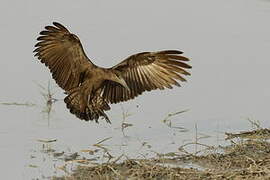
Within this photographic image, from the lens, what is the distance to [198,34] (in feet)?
43.4

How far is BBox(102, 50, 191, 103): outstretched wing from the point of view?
7672mm

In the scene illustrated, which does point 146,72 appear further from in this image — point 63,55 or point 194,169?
point 194,169

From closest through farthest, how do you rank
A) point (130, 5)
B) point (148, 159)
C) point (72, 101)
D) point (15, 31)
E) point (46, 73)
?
point (148, 159), point (72, 101), point (46, 73), point (15, 31), point (130, 5)

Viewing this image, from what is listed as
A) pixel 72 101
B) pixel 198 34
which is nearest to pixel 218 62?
pixel 198 34

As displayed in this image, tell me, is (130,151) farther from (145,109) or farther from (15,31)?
(15,31)

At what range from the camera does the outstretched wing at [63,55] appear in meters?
7.95

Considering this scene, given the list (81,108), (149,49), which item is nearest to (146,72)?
(81,108)

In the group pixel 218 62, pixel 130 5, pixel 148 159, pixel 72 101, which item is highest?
pixel 130 5

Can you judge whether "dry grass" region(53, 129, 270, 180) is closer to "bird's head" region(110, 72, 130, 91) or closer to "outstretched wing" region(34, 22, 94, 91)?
"bird's head" region(110, 72, 130, 91)

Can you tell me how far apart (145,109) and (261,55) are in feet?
10.7

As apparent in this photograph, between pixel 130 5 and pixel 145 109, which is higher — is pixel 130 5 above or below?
above

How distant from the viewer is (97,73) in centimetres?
784

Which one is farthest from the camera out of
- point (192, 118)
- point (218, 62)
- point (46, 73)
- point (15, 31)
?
point (15, 31)

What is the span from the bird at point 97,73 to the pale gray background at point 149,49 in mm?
359
